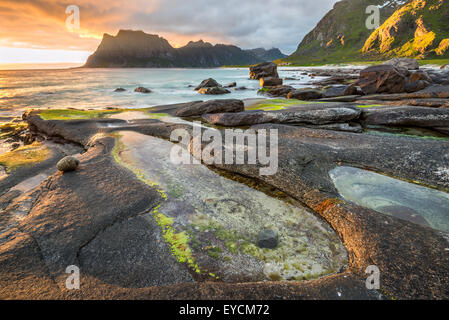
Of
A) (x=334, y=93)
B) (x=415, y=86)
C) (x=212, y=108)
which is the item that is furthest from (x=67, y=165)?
(x=415, y=86)

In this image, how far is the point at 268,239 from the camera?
4.68 m

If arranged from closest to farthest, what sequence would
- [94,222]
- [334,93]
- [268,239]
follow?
[268,239], [94,222], [334,93]

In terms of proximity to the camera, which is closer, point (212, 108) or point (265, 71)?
point (212, 108)

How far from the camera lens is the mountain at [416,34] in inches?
3819

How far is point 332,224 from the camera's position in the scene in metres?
5.15

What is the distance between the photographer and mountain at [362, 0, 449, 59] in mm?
96994

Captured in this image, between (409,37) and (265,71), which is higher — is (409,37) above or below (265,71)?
above

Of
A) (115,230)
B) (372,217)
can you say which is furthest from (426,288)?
(115,230)

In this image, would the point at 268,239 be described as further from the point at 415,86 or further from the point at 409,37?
the point at 409,37

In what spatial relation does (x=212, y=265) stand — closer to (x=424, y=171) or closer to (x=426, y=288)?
(x=426, y=288)

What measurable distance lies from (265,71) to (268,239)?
62075 millimetres

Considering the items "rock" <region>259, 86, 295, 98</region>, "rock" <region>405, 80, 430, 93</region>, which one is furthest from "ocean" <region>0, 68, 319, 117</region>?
"rock" <region>405, 80, 430, 93</region>

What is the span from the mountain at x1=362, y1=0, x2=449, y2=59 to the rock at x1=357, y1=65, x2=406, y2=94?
99.8 metres
